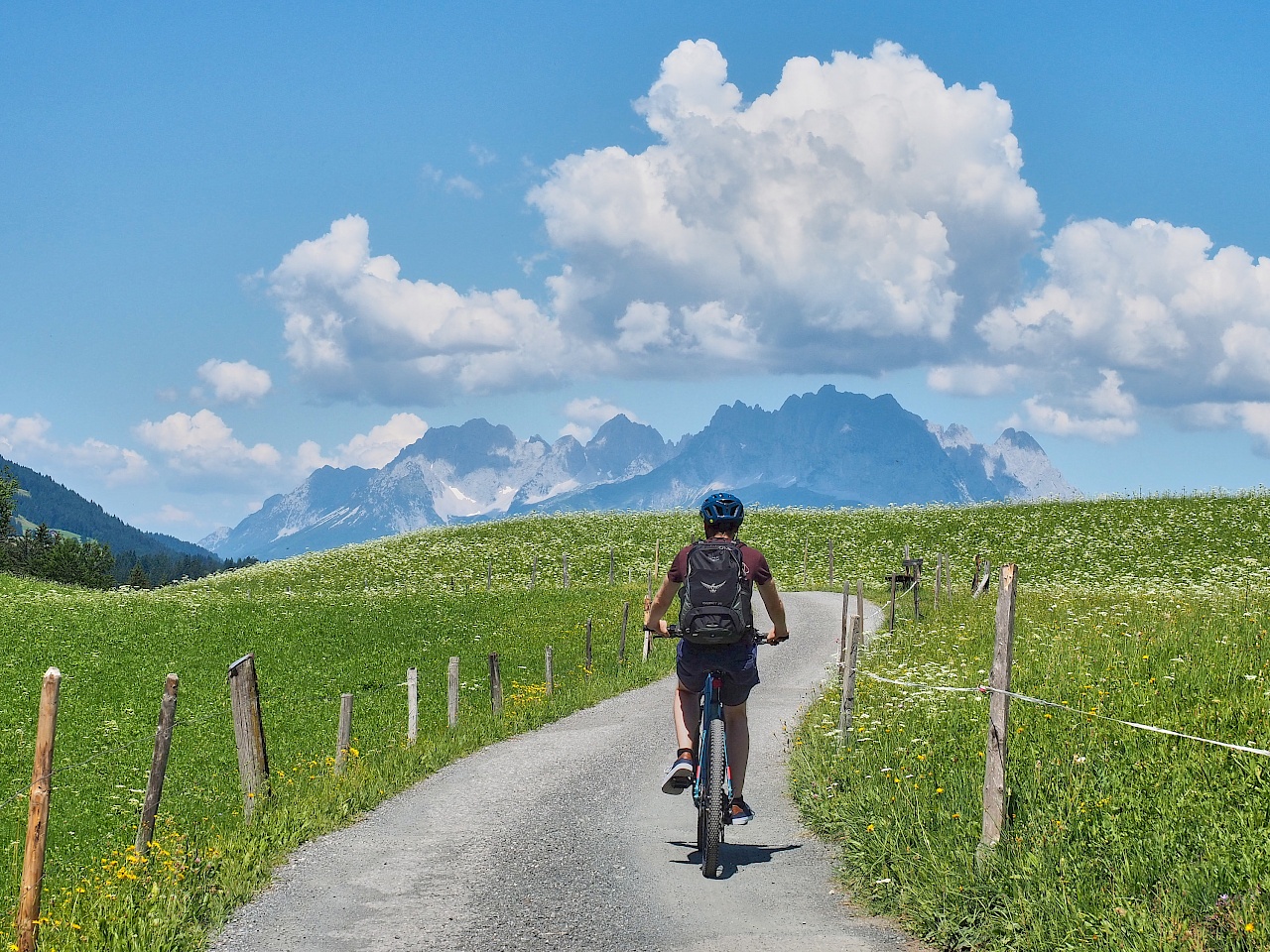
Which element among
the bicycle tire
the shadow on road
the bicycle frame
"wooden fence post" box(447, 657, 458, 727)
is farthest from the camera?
"wooden fence post" box(447, 657, 458, 727)

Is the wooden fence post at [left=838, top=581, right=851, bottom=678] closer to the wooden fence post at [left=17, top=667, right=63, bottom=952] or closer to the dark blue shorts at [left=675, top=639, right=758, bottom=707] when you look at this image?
the dark blue shorts at [left=675, top=639, right=758, bottom=707]

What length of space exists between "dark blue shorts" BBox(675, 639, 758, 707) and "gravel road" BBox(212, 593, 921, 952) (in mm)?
1643

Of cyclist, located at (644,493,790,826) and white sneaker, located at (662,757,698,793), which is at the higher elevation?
cyclist, located at (644,493,790,826)

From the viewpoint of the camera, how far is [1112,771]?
991 cm

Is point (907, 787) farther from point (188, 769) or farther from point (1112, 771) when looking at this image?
point (188, 769)

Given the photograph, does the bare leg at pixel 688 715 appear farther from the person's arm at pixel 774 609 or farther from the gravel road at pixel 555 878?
the gravel road at pixel 555 878

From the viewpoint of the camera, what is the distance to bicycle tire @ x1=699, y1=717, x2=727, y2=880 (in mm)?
9375

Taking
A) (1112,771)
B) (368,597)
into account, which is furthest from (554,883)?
(368,597)

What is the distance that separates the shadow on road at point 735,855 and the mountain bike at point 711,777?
0.80 ft

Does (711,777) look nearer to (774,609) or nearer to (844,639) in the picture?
(774,609)

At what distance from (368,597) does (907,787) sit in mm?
45156

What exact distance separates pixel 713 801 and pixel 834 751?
4542 millimetres

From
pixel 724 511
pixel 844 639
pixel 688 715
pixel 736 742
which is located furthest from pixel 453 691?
pixel 844 639

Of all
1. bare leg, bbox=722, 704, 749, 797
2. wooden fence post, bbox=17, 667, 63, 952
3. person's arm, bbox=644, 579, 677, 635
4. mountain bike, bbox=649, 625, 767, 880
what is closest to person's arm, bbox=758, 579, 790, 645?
mountain bike, bbox=649, 625, 767, 880
